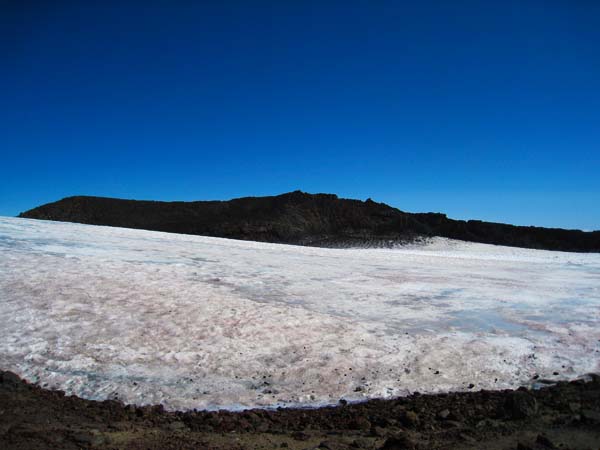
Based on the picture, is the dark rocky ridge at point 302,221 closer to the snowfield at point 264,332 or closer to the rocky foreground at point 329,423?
the snowfield at point 264,332

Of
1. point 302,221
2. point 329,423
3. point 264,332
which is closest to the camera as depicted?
point 329,423

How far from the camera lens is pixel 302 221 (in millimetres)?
43781

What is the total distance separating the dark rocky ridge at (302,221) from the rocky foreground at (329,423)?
32110 millimetres

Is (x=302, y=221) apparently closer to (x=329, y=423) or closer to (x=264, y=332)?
(x=264, y=332)

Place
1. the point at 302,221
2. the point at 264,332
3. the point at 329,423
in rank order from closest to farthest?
the point at 329,423
the point at 264,332
the point at 302,221

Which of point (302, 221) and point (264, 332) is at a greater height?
point (302, 221)

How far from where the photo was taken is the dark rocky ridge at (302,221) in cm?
4031

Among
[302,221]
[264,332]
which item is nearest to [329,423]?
[264,332]

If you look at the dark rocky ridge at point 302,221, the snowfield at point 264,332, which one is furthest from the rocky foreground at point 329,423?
the dark rocky ridge at point 302,221

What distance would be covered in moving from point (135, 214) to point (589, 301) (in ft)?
138

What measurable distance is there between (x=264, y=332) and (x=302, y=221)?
35.9 meters

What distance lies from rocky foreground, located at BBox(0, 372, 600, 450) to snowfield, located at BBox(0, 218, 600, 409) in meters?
0.41

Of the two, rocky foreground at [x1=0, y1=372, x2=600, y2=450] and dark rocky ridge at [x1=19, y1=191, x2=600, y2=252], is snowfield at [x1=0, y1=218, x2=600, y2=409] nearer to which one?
rocky foreground at [x1=0, y1=372, x2=600, y2=450]

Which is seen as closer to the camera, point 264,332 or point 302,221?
point 264,332
